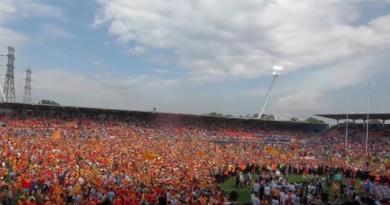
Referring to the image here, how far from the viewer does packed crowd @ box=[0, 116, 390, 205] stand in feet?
52.6

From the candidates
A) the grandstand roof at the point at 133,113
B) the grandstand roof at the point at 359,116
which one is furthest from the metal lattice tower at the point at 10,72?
the grandstand roof at the point at 359,116

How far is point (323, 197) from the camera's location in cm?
1673

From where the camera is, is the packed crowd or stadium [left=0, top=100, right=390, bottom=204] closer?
the packed crowd

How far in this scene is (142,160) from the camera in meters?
29.4

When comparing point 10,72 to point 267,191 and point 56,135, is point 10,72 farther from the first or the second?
point 267,191

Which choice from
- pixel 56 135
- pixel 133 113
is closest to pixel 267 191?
pixel 56 135

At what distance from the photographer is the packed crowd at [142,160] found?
52.6 ft

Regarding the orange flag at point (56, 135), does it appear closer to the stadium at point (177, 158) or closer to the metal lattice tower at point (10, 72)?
the stadium at point (177, 158)

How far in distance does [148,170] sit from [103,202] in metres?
10.6

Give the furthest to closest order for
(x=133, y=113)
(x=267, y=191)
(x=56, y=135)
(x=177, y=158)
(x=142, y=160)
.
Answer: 1. (x=133, y=113)
2. (x=56, y=135)
3. (x=177, y=158)
4. (x=142, y=160)
5. (x=267, y=191)

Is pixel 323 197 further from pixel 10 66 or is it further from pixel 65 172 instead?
pixel 10 66

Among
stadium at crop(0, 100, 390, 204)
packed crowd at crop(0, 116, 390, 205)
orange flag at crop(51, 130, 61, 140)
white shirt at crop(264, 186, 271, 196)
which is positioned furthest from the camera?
orange flag at crop(51, 130, 61, 140)

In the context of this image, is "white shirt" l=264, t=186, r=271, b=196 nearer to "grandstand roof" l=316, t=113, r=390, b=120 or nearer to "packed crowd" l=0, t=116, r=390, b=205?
"packed crowd" l=0, t=116, r=390, b=205

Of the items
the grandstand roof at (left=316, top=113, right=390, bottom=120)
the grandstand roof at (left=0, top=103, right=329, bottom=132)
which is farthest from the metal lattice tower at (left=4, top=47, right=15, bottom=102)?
the grandstand roof at (left=316, top=113, right=390, bottom=120)
